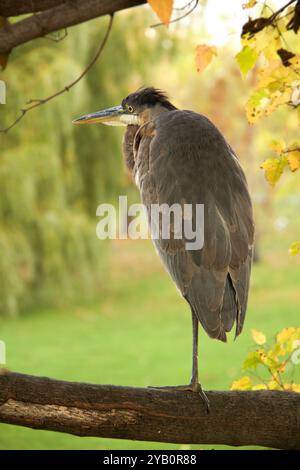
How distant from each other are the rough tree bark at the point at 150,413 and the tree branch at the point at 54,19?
2.88 feet

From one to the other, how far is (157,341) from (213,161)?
20.2 ft

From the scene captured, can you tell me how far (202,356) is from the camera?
6.89 meters

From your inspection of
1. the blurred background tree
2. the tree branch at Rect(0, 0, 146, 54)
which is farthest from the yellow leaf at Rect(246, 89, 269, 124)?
the blurred background tree

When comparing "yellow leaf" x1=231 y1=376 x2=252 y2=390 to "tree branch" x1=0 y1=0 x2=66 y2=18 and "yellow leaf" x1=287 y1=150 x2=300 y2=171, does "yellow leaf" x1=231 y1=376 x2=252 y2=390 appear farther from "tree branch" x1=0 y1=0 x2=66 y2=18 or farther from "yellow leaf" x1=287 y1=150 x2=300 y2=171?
"tree branch" x1=0 y1=0 x2=66 y2=18

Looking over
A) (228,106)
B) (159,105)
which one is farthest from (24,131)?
(228,106)

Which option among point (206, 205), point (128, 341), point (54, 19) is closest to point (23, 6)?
point (54, 19)

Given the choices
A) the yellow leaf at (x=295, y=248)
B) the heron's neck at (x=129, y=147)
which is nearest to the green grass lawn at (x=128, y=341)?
the heron's neck at (x=129, y=147)

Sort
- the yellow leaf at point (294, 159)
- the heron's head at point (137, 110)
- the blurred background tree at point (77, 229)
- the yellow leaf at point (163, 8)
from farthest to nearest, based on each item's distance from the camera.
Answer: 1. the blurred background tree at point (77, 229)
2. the heron's head at point (137, 110)
3. the yellow leaf at point (294, 159)
4. the yellow leaf at point (163, 8)

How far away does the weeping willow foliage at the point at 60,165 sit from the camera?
249 inches

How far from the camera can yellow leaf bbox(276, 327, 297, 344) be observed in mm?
1655

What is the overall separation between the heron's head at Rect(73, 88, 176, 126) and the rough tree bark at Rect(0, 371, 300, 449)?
0.83 meters

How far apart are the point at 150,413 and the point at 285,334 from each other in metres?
0.36

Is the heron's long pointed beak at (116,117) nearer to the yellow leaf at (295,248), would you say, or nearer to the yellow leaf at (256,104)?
the yellow leaf at (256,104)
